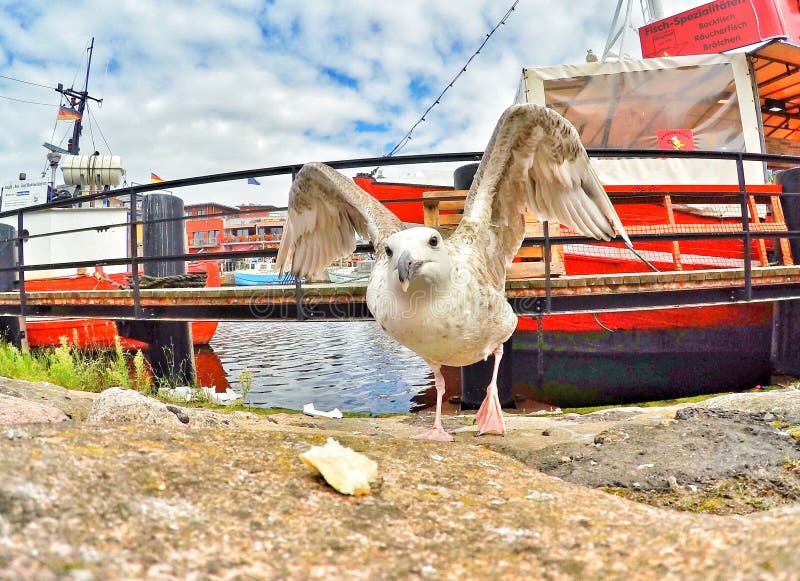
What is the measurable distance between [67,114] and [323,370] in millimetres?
18041

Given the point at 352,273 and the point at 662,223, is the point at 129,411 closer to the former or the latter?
the point at 662,223

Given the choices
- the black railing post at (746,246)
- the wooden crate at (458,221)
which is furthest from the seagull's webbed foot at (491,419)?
the black railing post at (746,246)

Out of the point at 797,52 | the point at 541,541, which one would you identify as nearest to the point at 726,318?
the point at 797,52

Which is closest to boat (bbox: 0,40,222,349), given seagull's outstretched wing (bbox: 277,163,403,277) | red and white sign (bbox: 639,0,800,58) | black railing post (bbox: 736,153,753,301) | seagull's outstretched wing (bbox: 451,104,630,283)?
seagull's outstretched wing (bbox: 277,163,403,277)

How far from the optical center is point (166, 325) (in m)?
7.33

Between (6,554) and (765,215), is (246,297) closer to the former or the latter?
(6,554)

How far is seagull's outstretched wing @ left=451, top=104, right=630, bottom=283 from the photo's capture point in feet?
11.1

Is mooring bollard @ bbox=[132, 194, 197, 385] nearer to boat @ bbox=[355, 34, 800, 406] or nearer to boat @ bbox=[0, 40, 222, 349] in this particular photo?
boat @ bbox=[0, 40, 222, 349]

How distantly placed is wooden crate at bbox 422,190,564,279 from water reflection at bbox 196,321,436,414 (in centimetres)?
142

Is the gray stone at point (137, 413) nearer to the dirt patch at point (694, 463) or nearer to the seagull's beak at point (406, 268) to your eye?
the seagull's beak at point (406, 268)

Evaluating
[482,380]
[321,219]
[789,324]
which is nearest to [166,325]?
[321,219]

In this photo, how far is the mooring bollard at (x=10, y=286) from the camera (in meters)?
8.79

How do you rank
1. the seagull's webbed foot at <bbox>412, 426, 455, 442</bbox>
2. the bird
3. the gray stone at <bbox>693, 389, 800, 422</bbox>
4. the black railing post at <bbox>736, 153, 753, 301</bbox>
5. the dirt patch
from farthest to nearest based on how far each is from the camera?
the black railing post at <bbox>736, 153, 753, 301</bbox> → the seagull's webbed foot at <bbox>412, 426, 455, 442</bbox> → the gray stone at <bbox>693, 389, 800, 422</bbox> → the bird → the dirt patch

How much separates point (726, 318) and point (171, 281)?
764cm
